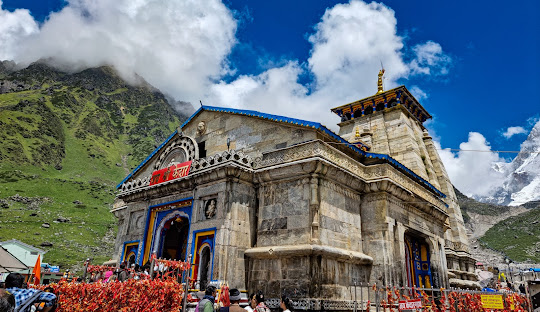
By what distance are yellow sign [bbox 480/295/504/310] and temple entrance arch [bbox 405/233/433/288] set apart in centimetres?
918

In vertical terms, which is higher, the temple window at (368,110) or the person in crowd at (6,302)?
the temple window at (368,110)

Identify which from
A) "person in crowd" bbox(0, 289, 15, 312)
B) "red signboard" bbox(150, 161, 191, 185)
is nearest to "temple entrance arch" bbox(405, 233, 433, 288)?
"red signboard" bbox(150, 161, 191, 185)

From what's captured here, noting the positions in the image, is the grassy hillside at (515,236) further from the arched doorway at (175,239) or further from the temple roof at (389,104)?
the arched doorway at (175,239)

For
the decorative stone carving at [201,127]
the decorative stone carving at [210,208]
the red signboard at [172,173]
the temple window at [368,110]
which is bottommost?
the decorative stone carving at [210,208]

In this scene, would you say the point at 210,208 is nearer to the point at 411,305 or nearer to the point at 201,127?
the point at 201,127

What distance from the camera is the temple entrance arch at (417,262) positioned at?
17078mm

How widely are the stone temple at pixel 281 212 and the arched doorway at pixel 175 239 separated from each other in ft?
0.17

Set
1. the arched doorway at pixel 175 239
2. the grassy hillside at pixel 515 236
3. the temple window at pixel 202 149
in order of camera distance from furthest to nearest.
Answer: the grassy hillside at pixel 515 236, the temple window at pixel 202 149, the arched doorway at pixel 175 239

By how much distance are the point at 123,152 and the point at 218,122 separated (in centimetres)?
8258

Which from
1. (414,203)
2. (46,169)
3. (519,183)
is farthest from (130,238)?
(519,183)

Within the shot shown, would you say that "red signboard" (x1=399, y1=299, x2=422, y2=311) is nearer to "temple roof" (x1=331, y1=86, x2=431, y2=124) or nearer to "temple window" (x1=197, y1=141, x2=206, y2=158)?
"temple window" (x1=197, y1=141, x2=206, y2=158)

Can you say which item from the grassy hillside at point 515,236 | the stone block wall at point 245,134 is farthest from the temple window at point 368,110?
the grassy hillside at point 515,236

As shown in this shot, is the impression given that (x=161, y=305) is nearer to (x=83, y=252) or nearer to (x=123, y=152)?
(x=83, y=252)

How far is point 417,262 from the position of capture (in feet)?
58.6
